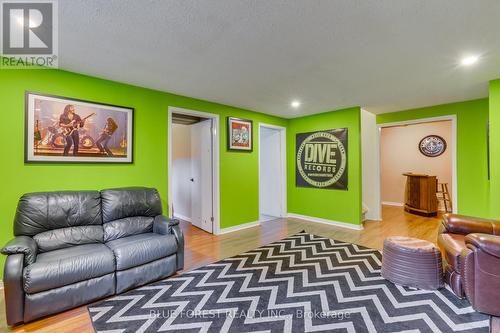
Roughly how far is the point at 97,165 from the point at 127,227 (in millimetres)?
908

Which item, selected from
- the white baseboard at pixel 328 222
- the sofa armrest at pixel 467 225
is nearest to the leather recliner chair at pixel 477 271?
the sofa armrest at pixel 467 225

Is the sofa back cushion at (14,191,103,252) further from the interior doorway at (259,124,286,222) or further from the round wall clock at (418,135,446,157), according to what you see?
the round wall clock at (418,135,446,157)

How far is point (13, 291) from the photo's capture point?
1.79 m

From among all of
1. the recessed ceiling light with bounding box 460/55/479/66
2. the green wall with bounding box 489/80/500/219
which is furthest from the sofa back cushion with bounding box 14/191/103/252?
the green wall with bounding box 489/80/500/219

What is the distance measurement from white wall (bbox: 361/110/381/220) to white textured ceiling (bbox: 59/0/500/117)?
177 centimetres

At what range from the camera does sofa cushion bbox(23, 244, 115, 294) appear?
185cm

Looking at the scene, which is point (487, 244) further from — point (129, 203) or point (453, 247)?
point (129, 203)

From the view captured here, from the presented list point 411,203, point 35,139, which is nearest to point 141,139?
point 35,139

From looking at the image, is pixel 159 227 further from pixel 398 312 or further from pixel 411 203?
pixel 411 203

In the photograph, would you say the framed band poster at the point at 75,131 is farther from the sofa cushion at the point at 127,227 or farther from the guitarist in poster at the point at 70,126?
the sofa cushion at the point at 127,227

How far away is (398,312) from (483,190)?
3.55m

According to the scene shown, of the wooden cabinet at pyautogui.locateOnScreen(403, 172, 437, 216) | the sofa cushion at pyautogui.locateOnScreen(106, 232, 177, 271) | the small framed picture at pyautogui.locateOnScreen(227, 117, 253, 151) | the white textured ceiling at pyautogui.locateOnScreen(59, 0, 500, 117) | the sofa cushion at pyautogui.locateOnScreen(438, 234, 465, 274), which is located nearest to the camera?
the white textured ceiling at pyautogui.locateOnScreen(59, 0, 500, 117)

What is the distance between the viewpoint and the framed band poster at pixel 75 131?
8.36 ft

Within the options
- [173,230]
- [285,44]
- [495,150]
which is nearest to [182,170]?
[173,230]
